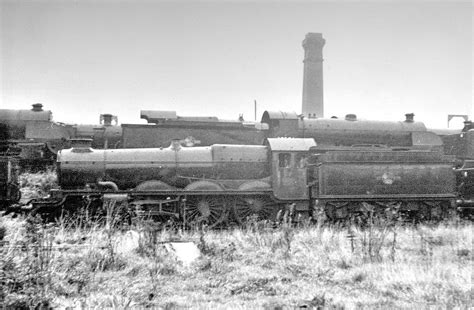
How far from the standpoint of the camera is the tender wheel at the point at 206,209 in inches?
395

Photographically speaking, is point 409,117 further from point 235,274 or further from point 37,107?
point 37,107

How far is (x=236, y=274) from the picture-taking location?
18.3 feet

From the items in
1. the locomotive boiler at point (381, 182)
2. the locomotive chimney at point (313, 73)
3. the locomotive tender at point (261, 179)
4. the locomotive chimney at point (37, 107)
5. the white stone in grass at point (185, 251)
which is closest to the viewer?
the white stone in grass at point (185, 251)

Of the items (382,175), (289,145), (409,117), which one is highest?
(409,117)

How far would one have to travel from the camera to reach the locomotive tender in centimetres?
1007

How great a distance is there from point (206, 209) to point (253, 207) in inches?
47.4

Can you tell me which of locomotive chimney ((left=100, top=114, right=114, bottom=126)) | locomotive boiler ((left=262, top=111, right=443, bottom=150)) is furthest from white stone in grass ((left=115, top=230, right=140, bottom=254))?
locomotive chimney ((left=100, top=114, right=114, bottom=126))

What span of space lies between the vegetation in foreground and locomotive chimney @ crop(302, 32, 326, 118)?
27.4 metres

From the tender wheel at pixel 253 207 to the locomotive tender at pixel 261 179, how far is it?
0.03 metres

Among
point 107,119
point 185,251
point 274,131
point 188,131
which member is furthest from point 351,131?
point 185,251

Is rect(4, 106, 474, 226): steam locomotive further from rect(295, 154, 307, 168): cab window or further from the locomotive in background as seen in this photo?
the locomotive in background

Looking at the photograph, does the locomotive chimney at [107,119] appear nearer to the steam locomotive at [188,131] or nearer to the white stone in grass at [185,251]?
the steam locomotive at [188,131]

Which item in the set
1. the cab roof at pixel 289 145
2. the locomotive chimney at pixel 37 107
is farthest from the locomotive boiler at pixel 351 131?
the locomotive chimney at pixel 37 107

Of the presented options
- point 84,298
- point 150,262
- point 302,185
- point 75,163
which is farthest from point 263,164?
point 84,298
